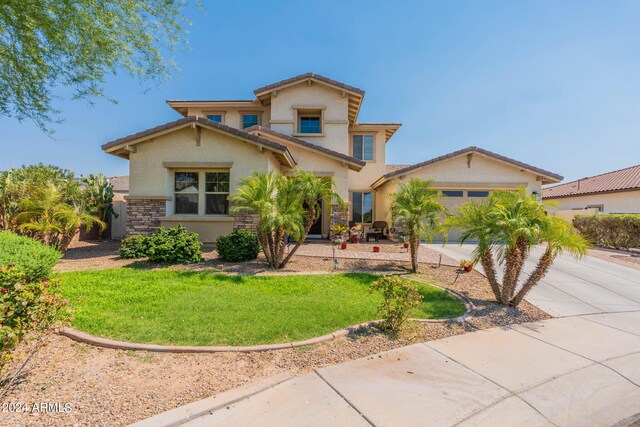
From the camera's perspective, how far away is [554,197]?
27938mm

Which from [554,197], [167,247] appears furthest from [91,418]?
[554,197]

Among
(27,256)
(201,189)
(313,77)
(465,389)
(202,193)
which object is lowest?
(465,389)

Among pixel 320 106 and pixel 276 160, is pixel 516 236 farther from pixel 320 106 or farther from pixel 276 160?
pixel 320 106

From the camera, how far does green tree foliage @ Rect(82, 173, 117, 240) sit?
39.7ft

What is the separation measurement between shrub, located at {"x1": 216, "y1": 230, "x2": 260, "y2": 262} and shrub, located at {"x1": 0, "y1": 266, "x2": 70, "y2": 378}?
5738 mm

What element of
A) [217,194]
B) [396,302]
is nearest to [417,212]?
[396,302]

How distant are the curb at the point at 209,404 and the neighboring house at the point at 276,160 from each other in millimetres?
6259

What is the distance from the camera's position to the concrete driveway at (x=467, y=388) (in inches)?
111

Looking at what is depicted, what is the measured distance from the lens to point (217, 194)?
12.1 metres

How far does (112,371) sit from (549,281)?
32.6 ft

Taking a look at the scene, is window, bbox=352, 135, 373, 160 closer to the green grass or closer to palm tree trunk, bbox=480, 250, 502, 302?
the green grass

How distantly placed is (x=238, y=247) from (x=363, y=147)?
12641mm

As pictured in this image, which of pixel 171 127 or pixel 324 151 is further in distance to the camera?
pixel 324 151

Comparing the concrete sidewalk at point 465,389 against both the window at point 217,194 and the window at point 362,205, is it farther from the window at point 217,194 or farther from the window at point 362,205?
the window at point 362,205
